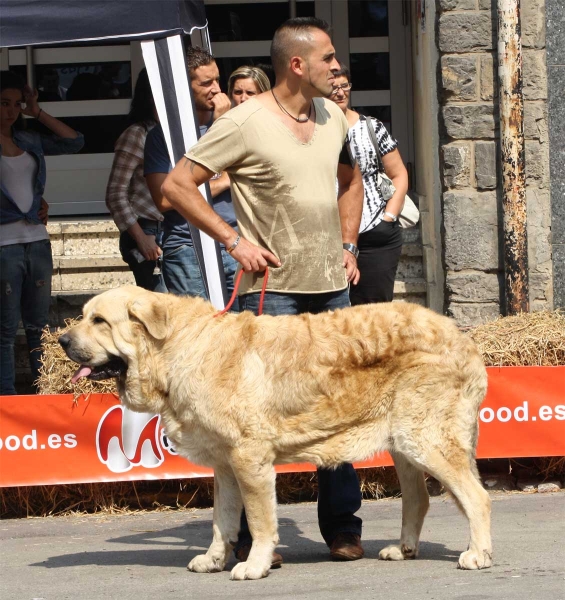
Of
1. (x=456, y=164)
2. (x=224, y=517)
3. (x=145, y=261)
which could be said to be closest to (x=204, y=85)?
(x=145, y=261)

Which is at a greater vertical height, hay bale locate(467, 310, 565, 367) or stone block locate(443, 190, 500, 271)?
stone block locate(443, 190, 500, 271)

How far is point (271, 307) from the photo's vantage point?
5.37 meters

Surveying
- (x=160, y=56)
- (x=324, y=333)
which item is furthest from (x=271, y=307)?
(x=160, y=56)

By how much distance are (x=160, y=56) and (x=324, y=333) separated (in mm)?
2801

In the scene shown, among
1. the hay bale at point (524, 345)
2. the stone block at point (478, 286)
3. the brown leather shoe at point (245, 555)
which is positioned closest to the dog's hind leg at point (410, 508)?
the brown leather shoe at point (245, 555)

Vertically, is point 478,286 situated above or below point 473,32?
below

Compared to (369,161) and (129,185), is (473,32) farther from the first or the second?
A: (129,185)

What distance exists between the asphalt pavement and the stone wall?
104 inches

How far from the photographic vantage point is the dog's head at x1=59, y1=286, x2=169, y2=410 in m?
5.00

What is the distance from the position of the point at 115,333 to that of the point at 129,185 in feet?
10.2

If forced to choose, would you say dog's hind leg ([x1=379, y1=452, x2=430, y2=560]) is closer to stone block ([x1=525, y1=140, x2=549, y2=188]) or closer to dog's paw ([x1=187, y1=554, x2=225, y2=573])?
dog's paw ([x1=187, y1=554, x2=225, y2=573])

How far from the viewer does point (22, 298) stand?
26.7 ft

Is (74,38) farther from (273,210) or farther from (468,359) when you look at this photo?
(468,359)

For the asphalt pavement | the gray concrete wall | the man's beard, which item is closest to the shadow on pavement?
the asphalt pavement
